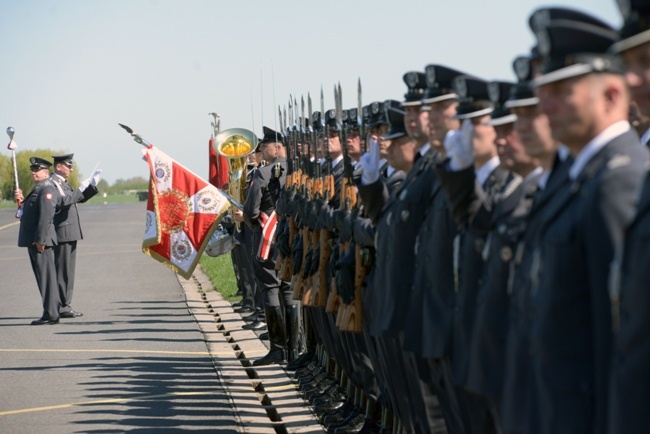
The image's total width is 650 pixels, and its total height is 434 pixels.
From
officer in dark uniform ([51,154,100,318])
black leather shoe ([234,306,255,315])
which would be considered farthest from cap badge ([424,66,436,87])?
officer in dark uniform ([51,154,100,318])

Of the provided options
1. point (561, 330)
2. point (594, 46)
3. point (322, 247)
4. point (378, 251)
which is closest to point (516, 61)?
point (594, 46)

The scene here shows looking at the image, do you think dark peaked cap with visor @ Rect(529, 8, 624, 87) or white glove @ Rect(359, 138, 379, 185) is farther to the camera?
white glove @ Rect(359, 138, 379, 185)

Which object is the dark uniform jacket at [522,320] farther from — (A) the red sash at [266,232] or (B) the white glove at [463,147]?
(A) the red sash at [266,232]

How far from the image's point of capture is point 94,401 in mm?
9430

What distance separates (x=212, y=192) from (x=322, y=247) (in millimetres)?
6058

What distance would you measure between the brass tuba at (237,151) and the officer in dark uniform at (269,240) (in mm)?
1192

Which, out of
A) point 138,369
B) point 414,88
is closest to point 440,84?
point 414,88

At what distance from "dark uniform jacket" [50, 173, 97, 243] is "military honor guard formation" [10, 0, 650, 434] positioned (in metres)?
7.05

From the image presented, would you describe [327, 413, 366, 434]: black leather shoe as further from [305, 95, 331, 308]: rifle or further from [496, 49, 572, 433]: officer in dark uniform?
[496, 49, 572, 433]: officer in dark uniform

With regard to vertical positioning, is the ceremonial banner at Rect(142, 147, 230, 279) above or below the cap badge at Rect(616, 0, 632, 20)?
below

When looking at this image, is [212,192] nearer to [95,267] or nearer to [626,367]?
[95,267]

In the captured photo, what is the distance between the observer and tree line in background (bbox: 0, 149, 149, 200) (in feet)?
417

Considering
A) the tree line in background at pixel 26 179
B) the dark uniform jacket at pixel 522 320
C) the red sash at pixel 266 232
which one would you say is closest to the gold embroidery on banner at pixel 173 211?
the red sash at pixel 266 232

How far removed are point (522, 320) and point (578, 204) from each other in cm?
49
